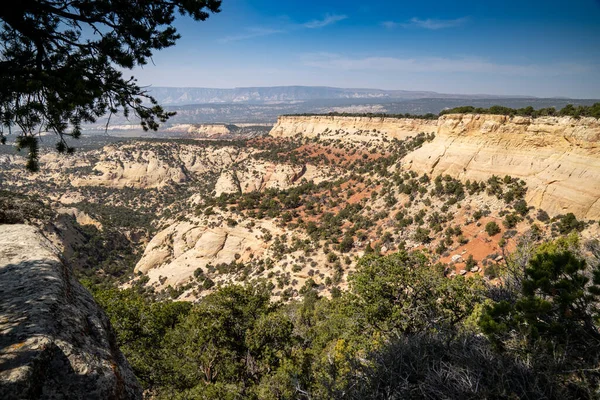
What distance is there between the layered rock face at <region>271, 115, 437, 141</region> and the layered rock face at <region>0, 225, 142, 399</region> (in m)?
54.4

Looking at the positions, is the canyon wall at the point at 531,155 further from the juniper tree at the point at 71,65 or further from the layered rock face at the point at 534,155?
the juniper tree at the point at 71,65

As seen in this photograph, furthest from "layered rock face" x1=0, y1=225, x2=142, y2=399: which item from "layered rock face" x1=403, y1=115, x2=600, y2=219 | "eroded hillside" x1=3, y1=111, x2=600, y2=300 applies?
"layered rock face" x1=403, y1=115, x2=600, y2=219

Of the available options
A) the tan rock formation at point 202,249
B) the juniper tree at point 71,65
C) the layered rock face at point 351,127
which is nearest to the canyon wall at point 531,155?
the layered rock face at point 351,127

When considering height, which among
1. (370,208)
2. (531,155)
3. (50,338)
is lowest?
(370,208)

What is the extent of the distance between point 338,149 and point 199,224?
38823mm

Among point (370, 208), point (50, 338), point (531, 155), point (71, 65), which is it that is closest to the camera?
point (50, 338)

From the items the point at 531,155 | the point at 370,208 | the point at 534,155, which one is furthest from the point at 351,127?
the point at 534,155

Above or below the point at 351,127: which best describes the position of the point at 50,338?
below

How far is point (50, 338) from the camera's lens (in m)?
3.80

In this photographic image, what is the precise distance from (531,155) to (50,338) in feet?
114

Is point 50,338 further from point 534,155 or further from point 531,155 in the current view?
point 531,155

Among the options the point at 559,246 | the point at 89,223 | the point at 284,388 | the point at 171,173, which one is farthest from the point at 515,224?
the point at 171,173

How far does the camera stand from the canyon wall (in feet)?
72.1

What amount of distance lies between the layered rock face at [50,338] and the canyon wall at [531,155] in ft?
97.5
